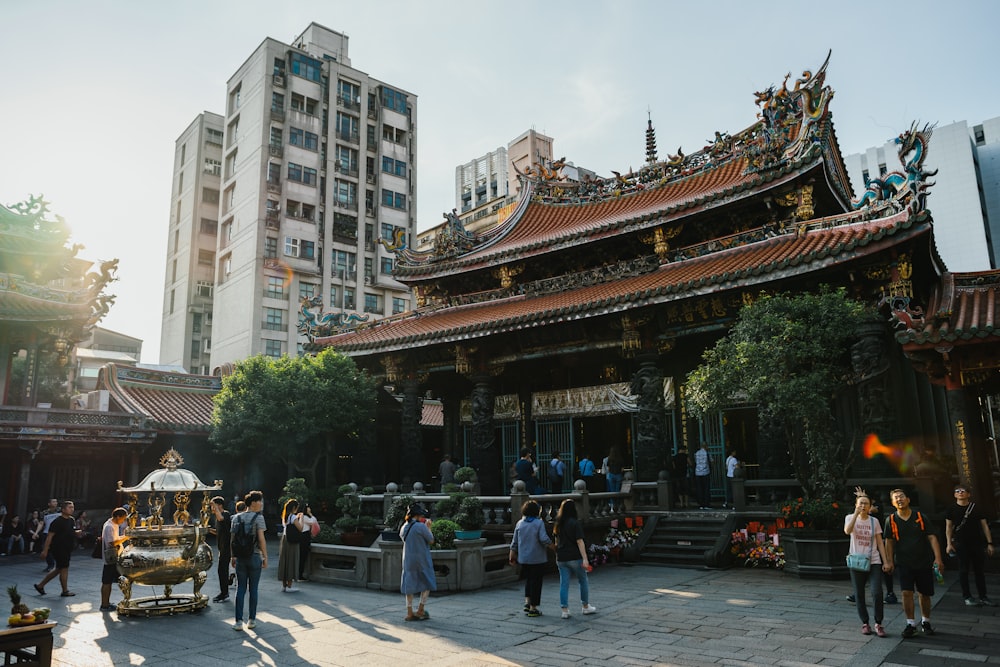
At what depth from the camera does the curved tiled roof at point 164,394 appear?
23361 mm

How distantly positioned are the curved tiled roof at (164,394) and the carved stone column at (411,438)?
787 centimetres

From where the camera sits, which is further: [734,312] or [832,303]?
[734,312]

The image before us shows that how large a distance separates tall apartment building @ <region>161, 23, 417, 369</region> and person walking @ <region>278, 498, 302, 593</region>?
106 ft

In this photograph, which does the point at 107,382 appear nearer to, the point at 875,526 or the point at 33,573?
the point at 33,573

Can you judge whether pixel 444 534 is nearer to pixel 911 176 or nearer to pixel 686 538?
pixel 686 538

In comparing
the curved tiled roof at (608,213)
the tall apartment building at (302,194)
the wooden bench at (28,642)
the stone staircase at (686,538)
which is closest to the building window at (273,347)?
the tall apartment building at (302,194)

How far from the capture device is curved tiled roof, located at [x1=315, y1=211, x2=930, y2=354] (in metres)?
13.3

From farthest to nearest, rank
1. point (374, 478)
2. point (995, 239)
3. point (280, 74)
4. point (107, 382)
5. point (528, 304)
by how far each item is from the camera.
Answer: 1. point (995, 239)
2. point (280, 74)
3. point (107, 382)
4. point (374, 478)
5. point (528, 304)

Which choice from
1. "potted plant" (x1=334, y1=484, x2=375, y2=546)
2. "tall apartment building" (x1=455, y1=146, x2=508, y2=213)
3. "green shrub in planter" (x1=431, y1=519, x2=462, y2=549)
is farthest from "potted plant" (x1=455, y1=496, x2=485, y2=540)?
"tall apartment building" (x1=455, y1=146, x2=508, y2=213)

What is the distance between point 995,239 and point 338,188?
49983mm

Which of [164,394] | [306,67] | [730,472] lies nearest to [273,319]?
[306,67]

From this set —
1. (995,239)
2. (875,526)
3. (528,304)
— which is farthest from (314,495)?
(995,239)

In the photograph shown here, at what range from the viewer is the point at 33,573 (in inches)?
588

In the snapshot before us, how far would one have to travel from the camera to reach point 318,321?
23219 mm
